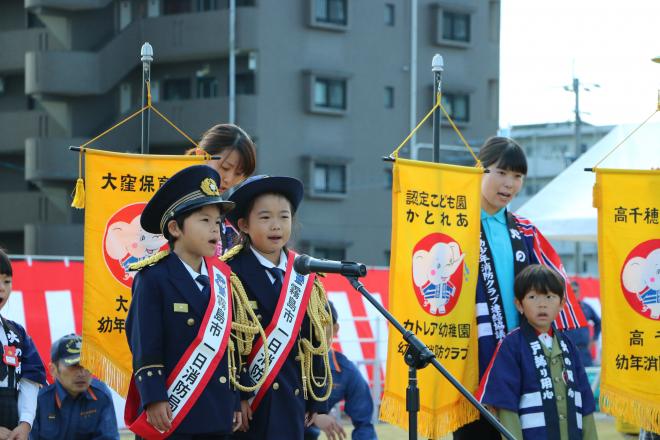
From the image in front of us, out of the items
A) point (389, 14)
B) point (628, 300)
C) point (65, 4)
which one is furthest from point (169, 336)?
point (389, 14)

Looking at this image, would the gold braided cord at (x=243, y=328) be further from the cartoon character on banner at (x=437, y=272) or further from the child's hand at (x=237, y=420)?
the cartoon character on banner at (x=437, y=272)

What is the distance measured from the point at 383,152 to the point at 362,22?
339cm

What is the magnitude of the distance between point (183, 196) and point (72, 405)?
2424mm

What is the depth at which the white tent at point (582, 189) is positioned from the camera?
39.5ft

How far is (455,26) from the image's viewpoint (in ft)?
105

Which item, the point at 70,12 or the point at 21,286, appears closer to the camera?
the point at 21,286

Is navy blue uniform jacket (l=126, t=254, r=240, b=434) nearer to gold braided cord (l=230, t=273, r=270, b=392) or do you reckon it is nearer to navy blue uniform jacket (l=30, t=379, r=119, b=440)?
gold braided cord (l=230, t=273, r=270, b=392)

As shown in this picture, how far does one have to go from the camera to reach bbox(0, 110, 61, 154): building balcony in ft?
94.5

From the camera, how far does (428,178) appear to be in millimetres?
5980

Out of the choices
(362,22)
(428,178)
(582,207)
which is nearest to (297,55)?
(362,22)

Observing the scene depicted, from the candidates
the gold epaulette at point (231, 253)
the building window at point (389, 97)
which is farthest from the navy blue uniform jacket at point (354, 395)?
the building window at point (389, 97)

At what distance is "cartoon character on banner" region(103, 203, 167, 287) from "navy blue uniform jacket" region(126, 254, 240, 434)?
1155 mm

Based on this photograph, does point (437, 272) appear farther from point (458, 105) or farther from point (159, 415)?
point (458, 105)

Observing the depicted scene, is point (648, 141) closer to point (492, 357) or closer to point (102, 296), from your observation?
point (492, 357)
